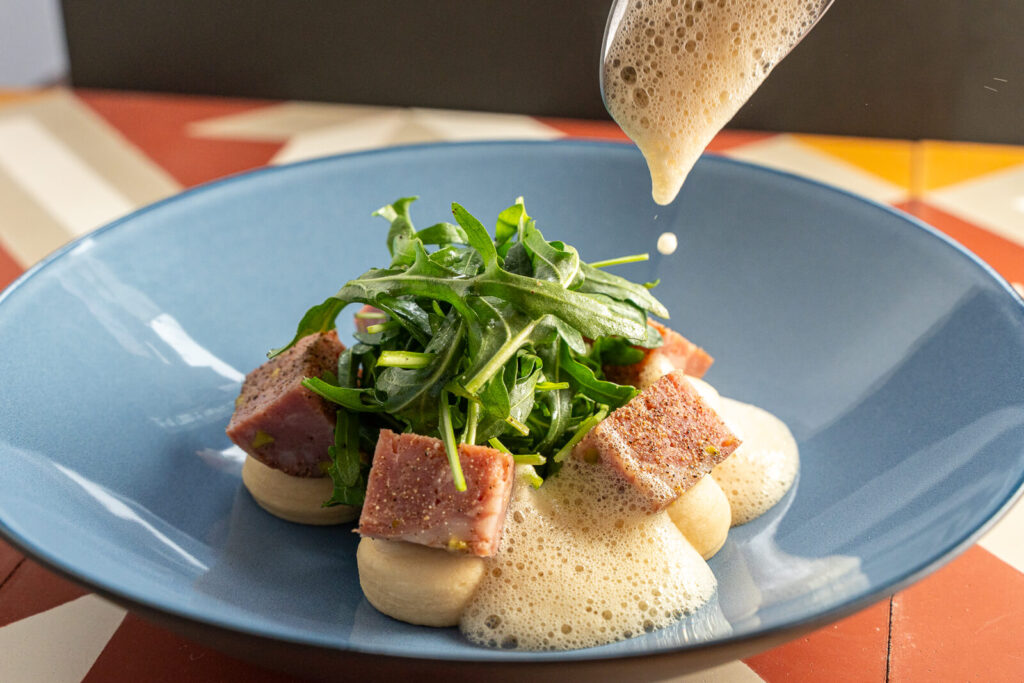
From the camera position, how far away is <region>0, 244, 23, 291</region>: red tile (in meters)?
1.83

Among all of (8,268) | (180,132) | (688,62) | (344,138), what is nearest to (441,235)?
(688,62)

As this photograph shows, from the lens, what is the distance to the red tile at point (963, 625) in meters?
1.07

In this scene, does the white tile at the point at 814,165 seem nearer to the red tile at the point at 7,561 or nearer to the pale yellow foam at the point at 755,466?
the pale yellow foam at the point at 755,466

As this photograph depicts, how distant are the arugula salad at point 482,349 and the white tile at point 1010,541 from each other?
0.49m

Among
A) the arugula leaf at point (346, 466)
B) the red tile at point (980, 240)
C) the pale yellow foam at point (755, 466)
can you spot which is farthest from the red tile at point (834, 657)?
the red tile at point (980, 240)

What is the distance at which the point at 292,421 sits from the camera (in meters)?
1.20

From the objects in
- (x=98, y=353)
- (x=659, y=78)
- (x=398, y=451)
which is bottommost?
(x=98, y=353)

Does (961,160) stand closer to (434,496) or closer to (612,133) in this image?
(612,133)

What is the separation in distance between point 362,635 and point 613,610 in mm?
250

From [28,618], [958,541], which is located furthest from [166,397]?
[958,541]

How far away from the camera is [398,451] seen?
1067mm

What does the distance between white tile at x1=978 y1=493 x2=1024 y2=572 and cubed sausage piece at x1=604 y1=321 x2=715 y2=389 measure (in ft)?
1.35

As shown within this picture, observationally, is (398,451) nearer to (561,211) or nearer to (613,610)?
(613,610)

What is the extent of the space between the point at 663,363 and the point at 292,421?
47cm
